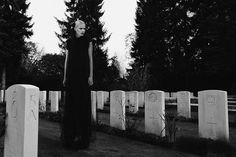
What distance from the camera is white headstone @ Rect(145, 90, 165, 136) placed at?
21.6ft

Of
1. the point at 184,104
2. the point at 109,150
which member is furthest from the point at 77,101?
the point at 184,104

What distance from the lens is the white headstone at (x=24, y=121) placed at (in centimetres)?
300

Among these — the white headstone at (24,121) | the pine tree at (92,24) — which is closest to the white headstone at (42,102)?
the white headstone at (24,121)

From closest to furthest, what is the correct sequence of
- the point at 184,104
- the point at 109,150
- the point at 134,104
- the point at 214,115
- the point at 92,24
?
1. the point at 109,150
2. the point at 214,115
3. the point at 184,104
4. the point at 134,104
5. the point at 92,24

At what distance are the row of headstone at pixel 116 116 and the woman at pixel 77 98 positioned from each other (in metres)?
1.34

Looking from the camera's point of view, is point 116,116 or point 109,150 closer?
point 109,150

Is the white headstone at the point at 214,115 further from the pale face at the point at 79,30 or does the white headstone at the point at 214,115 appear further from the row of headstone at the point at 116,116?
the pale face at the point at 79,30

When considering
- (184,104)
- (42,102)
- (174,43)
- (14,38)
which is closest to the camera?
(184,104)

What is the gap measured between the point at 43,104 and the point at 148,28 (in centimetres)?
1837

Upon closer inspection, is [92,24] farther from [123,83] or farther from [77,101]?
[77,101]

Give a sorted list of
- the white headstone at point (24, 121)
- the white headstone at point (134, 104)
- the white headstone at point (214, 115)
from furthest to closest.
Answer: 1. the white headstone at point (134, 104)
2. the white headstone at point (214, 115)
3. the white headstone at point (24, 121)

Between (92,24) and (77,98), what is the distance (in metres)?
25.1

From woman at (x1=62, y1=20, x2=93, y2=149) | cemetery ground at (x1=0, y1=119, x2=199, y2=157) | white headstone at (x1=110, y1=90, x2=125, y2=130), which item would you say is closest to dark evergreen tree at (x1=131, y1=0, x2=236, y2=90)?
white headstone at (x1=110, y1=90, x2=125, y2=130)

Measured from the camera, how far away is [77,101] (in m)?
4.66
